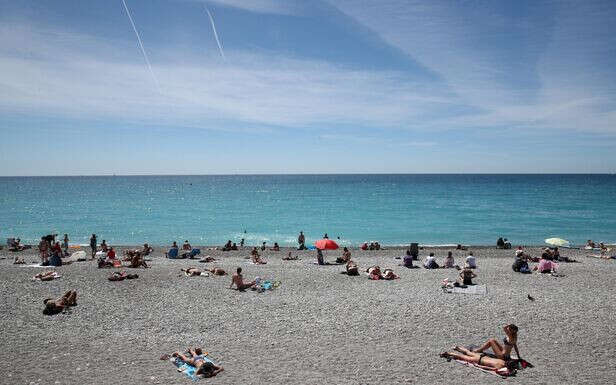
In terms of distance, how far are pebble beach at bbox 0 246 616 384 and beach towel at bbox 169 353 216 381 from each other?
6.5 inches

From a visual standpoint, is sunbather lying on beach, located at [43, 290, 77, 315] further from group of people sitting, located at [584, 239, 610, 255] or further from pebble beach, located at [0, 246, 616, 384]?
group of people sitting, located at [584, 239, 610, 255]

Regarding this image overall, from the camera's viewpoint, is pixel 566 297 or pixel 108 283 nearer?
pixel 566 297

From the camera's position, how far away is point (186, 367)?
9.86 metres

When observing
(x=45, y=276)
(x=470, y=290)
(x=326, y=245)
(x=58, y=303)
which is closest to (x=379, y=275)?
(x=470, y=290)

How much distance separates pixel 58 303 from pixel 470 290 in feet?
50.7

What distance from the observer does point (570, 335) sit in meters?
12.2

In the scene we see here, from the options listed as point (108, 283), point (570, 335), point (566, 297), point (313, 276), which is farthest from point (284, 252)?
point (570, 335)

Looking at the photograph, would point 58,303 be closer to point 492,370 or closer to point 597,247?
point 492,370

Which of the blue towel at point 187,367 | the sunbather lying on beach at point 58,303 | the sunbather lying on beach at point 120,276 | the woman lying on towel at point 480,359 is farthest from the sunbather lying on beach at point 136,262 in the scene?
the woman lying on towel at point 480,359

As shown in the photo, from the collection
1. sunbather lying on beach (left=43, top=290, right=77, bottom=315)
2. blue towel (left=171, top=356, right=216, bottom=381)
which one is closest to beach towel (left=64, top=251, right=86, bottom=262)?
sunbather lying on beach (left=43, top=290, right=77, bottom=315)

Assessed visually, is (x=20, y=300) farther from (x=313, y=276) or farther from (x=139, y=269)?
(x=313, y=276)

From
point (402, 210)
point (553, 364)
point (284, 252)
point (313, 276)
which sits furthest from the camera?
point (402, 210)

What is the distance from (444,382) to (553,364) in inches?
124

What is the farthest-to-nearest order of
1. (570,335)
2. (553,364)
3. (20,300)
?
(20,300)
(570,335)
(553,364)
